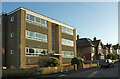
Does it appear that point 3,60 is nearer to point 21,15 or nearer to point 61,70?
point 21,15

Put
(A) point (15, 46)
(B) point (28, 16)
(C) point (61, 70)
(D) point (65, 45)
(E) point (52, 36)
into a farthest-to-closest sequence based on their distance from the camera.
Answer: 1. (D) point (65, 45)
2. (E) point (52, 36)
3. (B) point (28, 16)
4. (A) point (15, 46)
5. (C) point (61, 70)

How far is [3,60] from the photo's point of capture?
23516 millimetres

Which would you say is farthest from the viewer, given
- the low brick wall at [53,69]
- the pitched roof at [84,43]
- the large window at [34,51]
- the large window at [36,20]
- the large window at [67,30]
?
the pitched roof at [84,43]

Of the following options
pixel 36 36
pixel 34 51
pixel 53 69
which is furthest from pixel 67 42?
pixel 53 69

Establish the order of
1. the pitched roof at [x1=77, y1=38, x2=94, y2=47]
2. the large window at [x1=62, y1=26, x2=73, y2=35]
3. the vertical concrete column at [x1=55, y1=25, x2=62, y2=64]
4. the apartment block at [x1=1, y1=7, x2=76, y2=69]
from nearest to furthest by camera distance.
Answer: the apartment block at [x1=1, y1=7, x2=76, y2=69] < the vertical concrete column at [x1=55, y1=25, x2=62, y2=64] < the large window at [x1=62, y1=26, x2=73, y2=35] < the pitched roof at [x1=77, y1=38, x2=94, y2=47]

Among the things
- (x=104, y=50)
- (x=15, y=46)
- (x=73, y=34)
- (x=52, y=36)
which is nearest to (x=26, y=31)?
(x=15, y=46)

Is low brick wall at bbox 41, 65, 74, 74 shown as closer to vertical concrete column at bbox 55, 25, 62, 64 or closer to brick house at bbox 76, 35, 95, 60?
vertical concrete column at bbox 55, 25, 62, 64

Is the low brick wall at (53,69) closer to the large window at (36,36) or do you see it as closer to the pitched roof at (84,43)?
the large window at (36,36)

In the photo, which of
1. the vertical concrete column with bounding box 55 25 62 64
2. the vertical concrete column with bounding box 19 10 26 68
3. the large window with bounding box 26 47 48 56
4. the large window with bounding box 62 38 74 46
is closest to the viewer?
the vertical concrete column with bounding box 19 10 26 68

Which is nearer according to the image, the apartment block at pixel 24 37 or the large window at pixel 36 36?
the apartment block at pixel 24 37

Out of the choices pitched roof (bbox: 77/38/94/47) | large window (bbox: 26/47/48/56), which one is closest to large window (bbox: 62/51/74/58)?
large window (bbox: 26/47/48/56)

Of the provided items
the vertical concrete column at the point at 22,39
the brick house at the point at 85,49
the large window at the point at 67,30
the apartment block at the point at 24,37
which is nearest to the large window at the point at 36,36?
the apartment block at the point at 24,37

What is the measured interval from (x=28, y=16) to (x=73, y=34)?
1736 centimetres

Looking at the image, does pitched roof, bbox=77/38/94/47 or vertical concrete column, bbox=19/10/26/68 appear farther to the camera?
pitched roof, bbox=77/38/94/47
